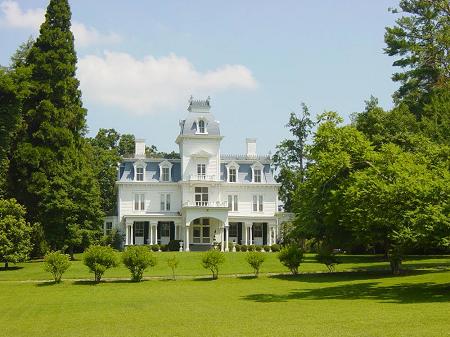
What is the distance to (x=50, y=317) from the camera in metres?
18.1

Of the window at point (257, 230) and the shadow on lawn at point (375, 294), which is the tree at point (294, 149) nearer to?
the window at point (257, 230)

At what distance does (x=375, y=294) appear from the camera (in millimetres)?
22422

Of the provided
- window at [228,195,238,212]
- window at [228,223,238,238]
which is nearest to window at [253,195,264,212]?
window at [228,195,238,212]

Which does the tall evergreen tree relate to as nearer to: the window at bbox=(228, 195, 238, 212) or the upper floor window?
the upper floor window

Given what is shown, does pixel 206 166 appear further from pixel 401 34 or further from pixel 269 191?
pixel 401 34

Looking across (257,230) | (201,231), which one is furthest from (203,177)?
(257,230)

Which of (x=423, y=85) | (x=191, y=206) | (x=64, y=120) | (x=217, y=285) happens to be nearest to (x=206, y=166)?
(x=191, y=206)

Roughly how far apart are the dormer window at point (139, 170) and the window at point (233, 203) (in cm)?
834

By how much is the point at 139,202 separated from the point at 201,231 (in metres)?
6.28

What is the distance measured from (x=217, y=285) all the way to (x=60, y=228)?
18811mm

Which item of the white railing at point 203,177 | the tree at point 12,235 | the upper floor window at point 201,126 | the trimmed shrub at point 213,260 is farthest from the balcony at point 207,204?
the trimmed shrub at point 213,260

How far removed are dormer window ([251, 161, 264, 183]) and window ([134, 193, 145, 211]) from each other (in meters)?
10.6

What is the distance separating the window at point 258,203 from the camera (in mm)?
58094

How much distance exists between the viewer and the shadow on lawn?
2064cm
